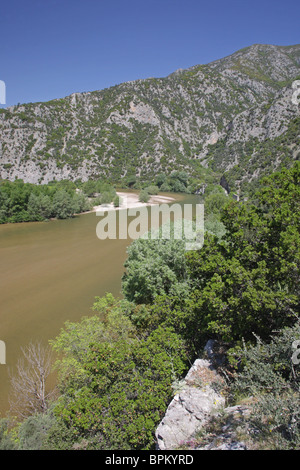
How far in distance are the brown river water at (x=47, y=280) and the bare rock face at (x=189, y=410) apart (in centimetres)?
1043

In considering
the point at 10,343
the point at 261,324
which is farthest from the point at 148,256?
the point at 10,343

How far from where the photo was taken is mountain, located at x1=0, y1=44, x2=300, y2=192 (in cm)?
10356

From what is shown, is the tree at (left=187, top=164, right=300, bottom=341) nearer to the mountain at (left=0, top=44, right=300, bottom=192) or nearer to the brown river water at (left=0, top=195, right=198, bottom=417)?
the brown river water at (left=0, top=195, right=198, bottom=417)

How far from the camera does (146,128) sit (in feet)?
478

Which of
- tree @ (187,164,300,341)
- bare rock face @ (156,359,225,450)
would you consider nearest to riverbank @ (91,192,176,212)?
tree @ (187,164,300,341)

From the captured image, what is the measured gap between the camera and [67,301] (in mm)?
25078

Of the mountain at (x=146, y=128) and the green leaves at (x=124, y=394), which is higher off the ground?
the mountain at (x=146, y=128)

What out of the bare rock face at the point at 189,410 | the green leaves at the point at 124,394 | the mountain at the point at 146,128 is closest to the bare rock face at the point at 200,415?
the bare rock face at the point at 189,410

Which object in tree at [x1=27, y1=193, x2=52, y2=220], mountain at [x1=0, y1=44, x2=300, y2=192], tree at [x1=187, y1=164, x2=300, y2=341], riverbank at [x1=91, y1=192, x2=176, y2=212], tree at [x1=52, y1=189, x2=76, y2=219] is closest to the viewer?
tree at [x1=187, y1=164, x2=300, y2=341]

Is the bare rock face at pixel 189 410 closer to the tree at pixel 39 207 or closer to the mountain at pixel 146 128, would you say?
the tree at pixel 39 207

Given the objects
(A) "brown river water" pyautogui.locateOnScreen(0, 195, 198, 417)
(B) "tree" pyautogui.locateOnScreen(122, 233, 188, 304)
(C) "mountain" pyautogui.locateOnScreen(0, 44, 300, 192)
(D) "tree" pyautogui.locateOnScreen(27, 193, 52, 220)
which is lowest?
(A) "brown river water" pyautogui.locateOnScreen(0, 195, 198, 417)

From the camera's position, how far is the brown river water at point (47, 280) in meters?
20.4

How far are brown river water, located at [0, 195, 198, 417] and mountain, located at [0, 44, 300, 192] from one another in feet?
166

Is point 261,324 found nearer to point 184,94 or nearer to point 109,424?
point 109,424
